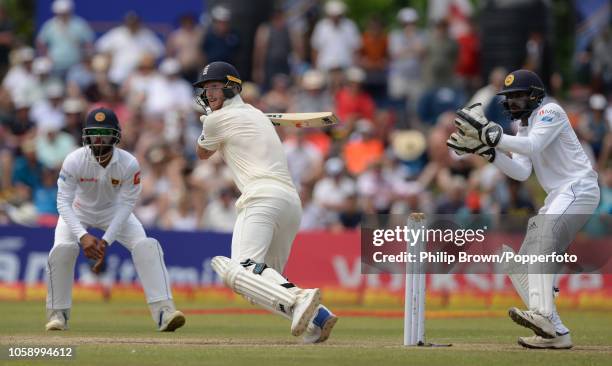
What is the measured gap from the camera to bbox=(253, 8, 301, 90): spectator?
22.4 metres

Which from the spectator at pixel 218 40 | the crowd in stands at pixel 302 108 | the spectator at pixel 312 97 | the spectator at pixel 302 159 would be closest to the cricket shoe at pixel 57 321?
the crowd in stands at pixel 302 108

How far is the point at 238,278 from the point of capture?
1035 centimetres

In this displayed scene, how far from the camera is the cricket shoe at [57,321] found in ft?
39.9

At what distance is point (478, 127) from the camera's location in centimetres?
1009

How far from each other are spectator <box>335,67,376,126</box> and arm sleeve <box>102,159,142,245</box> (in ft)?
29.4

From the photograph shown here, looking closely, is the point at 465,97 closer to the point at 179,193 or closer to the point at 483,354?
the point at 179,193

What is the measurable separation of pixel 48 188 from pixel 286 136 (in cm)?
379

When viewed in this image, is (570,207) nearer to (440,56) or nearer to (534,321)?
(534,321)

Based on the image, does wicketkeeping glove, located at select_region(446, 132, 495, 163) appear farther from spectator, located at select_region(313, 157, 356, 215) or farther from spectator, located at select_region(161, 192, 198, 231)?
spectator, located at select_region(161, 192, 198, 231)

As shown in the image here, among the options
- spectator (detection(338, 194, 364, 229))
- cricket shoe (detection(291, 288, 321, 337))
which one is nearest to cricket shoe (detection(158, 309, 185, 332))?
cricket shoe (detection(291, 288, 321, 337))

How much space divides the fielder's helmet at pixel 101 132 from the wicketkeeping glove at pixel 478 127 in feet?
11.8

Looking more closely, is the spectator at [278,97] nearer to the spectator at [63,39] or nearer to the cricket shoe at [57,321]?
the spectator at [63,39]

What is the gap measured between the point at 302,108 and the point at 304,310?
11257 mm

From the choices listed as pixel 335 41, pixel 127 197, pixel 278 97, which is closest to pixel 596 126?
pixel 335 41
